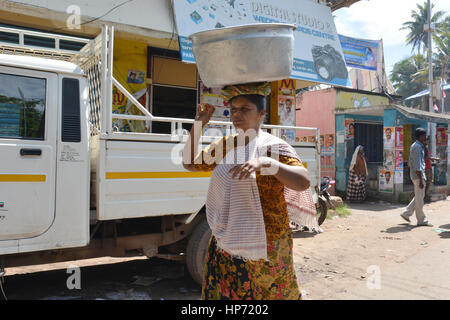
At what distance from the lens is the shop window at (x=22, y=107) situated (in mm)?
2824

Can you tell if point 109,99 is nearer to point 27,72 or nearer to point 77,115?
point 77,115

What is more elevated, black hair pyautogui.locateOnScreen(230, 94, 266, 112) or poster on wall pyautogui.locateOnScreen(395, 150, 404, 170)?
black hair pyautogui.locateOnScreen(230, 94, 266, 112)

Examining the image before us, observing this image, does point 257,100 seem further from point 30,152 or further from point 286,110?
point 286,110

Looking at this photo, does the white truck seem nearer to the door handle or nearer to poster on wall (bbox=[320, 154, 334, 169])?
the door handle

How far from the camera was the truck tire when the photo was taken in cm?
359

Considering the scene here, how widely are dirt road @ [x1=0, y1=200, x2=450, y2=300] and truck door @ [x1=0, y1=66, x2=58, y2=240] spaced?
1096mm

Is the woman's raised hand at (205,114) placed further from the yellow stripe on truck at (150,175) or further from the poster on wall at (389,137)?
the poster on wall at (389,137)

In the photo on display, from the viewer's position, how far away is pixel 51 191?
2.90 metres

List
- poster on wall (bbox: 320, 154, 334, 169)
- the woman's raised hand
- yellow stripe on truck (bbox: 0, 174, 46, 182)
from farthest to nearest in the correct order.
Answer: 1. poster on wall (bbox: 320, 154, 334, 169)
2. yellow stripe on truck (bbox: 0, 174, 46, 182)
3. the woman's raised hand

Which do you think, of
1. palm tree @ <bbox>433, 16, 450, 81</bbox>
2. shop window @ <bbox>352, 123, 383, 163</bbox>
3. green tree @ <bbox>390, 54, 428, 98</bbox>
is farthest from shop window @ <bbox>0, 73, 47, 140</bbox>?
green tree @ <bbox>390, 54, 428, 98</bbox>

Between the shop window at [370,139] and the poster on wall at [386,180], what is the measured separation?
1850 mm

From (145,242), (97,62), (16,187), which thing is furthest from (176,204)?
(97,62)

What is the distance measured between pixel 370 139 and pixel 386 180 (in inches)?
102

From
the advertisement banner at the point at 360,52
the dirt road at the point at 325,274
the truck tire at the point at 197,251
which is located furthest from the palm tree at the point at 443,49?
the truck tire at the point at 197,251
